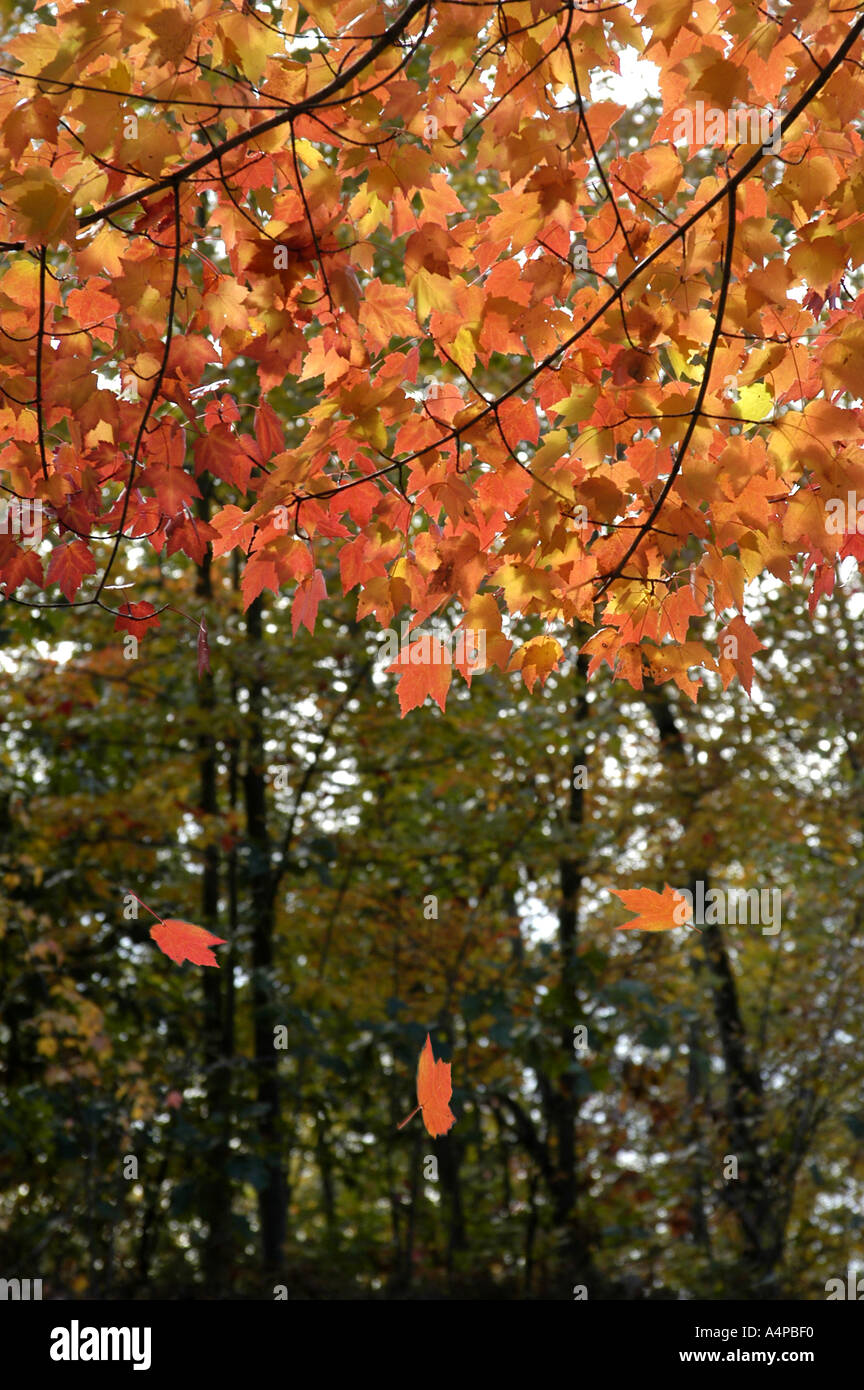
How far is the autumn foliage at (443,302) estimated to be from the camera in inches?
76.9

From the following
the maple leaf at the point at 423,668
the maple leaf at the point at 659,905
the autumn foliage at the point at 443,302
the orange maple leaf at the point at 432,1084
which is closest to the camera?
the autumn foliage at the point at 443,302

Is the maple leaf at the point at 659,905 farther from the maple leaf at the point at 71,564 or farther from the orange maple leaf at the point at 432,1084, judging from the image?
the maple leaf at the point at 71,564

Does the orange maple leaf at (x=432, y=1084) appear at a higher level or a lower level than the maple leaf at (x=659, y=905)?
lower

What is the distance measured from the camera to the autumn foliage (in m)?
1.95

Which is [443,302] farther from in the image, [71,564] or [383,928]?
[383,928]

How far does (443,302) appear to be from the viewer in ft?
7.14

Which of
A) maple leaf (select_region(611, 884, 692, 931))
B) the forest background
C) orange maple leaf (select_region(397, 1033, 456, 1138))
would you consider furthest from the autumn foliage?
maple leaf (select_region(611, 884, 692, 931))

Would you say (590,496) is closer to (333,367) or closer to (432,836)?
(333,367)

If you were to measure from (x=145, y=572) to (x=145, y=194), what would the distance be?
5285 millimetres

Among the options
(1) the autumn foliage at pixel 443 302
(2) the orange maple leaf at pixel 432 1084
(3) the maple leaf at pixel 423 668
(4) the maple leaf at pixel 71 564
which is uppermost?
(1) the autumn foliage at pixel 443 302

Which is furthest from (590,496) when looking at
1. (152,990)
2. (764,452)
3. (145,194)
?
(152,990)

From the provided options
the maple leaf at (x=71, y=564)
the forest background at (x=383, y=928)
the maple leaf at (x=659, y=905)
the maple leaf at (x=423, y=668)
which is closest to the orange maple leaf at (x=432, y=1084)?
the forest background at (x=383, y=928)
